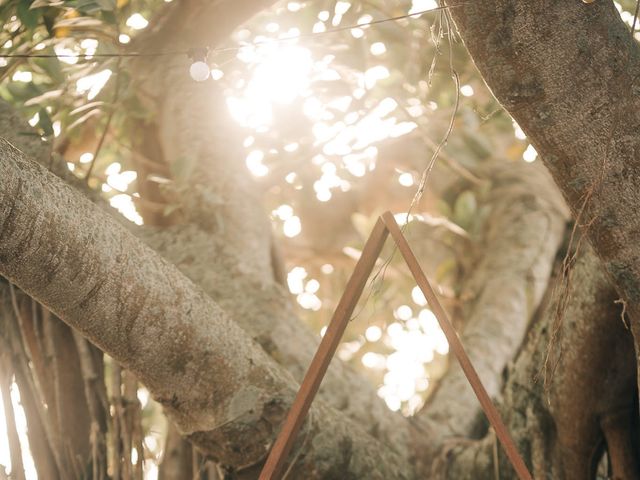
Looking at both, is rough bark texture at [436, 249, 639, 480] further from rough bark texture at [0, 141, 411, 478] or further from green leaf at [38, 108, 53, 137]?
green leaf at [38, 108, 53, 137]

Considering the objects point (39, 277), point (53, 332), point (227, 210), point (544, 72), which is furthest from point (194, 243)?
point (544, 72)

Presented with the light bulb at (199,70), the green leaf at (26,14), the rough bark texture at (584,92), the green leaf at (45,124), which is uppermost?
the green leaf at (26,14)

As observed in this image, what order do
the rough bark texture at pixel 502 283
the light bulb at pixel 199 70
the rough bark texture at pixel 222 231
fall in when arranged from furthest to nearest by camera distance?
the rough bark texture at pixel 502 283, the rough bark texture at pixel 222 231, the light bulb at pixel 199 70

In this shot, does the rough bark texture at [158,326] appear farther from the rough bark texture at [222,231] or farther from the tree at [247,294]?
the rough bark texture at [222,231]

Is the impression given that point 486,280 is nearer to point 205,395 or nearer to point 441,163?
point 441,163

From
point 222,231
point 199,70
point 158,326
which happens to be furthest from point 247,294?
point 199,70

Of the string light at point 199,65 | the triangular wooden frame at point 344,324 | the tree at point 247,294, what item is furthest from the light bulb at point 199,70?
the triangular wooden frame at point 344,324

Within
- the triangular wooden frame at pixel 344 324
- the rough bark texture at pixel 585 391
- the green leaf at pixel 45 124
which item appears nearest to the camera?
the triangular wooden frame at pixel 344 324

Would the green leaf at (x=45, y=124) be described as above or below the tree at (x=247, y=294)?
above

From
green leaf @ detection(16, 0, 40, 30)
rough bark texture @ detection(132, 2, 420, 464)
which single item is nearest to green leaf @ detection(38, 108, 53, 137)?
green leaf @ detection(16, 0, 40, 30)

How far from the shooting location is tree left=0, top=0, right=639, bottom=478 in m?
1.06

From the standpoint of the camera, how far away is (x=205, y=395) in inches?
52.1

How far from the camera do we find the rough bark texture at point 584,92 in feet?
3.45

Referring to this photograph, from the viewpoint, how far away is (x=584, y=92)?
3.47 ft
